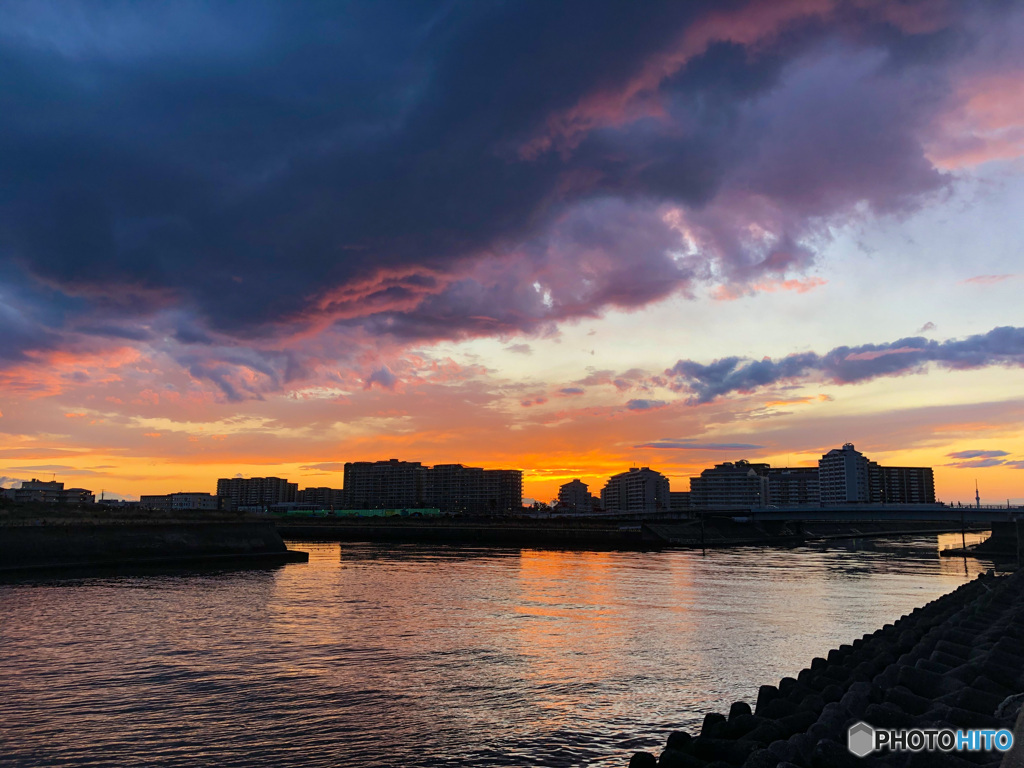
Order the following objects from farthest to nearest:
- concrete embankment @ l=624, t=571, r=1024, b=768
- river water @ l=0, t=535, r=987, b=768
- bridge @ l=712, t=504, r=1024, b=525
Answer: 1. bridge @ l=712, t=504, r=1024, b=525
2. river water @ l=0, t=535, r=987, b=768
3. concrete embankment @ l=624, t=571, r=1024, b=768

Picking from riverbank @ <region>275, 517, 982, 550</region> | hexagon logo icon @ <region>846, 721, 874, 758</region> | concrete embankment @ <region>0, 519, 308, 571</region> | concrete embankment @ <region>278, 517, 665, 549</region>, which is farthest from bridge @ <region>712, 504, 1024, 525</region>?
hexagon logo icon @ <region>846, 721, 874, 758</region>

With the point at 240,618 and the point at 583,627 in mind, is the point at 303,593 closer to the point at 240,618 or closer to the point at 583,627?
the point at 240,618

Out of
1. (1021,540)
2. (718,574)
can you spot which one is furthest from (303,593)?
(1021,540)

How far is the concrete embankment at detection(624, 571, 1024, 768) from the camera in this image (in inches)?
384

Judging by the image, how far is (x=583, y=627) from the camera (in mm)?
34969

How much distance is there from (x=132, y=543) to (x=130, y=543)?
7.6 inches

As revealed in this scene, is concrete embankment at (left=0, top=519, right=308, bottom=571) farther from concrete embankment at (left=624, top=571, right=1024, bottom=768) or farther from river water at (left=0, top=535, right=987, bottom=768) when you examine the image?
concrete embankment at (left=624, top=571, right=1024, bottom=768)

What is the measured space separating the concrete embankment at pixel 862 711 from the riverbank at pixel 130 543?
6796cm

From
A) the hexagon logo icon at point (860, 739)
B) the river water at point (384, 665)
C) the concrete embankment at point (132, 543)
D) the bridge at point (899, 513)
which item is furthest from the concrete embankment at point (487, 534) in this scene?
the hexagon logo icon at point (860, 739)

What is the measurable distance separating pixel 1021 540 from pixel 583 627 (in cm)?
5001

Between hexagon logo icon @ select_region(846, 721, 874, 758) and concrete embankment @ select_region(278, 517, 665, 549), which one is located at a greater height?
hexagon logo icon @ select_region(846, 721, 874, 758)

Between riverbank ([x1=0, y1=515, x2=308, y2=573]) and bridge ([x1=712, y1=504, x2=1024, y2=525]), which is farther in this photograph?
bridge ([x1=712, y1=504, x2=1024, y2=525])

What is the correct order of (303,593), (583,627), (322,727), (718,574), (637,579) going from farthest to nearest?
(718,574) < (637,579) < (303,593) < (583,627) < (322,727)

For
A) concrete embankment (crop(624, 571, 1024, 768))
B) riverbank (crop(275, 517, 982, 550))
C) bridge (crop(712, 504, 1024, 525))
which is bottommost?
riverbank (crop(275, 517, 982, 550))
